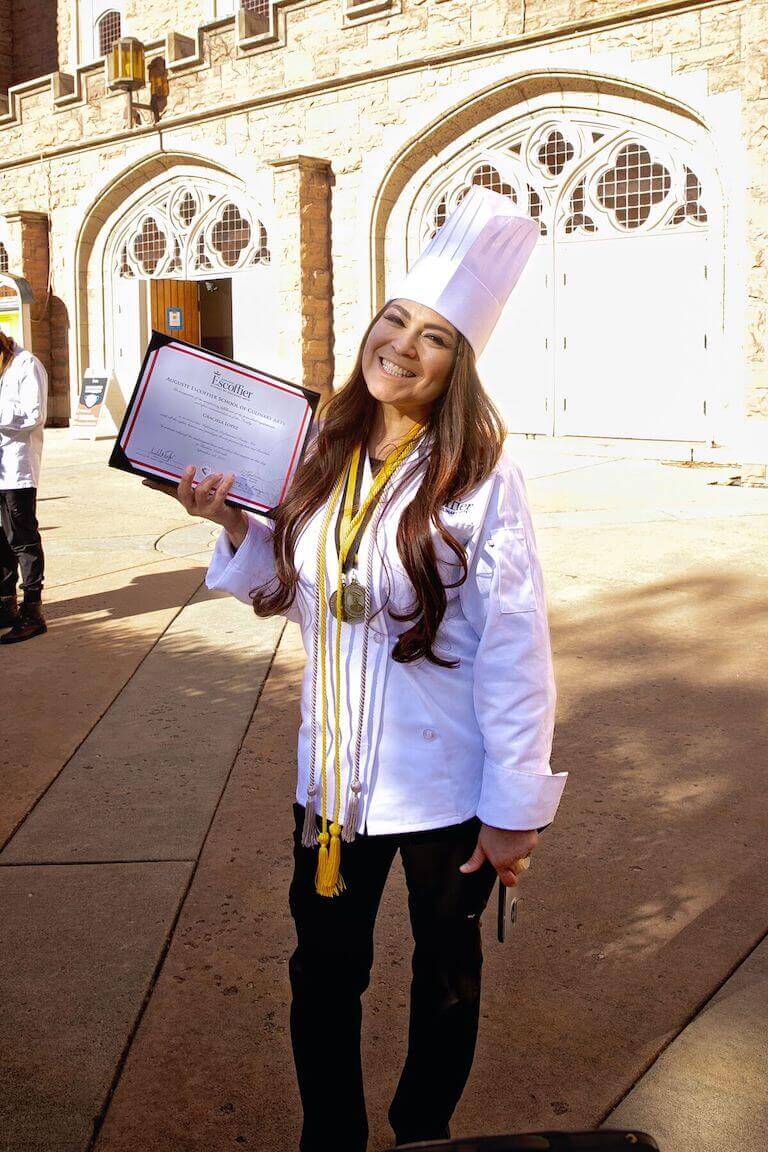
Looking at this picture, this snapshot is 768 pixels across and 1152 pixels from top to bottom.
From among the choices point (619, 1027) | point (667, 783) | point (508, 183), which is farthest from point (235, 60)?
point (619, 1027)

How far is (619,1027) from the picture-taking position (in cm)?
238

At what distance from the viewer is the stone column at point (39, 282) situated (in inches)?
755

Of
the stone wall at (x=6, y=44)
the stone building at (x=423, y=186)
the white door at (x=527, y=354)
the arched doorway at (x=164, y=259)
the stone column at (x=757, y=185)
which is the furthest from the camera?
the stone wall at (x=6, y=44)

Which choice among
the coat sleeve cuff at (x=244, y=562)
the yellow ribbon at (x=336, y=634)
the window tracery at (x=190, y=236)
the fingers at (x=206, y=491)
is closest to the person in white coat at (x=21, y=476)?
the coat sleeve cuff at (x=244, y=562)

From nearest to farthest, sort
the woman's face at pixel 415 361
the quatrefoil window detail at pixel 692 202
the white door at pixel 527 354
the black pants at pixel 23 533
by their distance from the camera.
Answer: the woman's face at pixel 415 361
the black pants at pixel 23 533
the quatrefoil window detail at pixel 692 202
the white door at pixel 527 354

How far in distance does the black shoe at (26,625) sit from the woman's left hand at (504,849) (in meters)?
4.41

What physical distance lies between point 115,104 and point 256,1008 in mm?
18121

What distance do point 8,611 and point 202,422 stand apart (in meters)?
4.50

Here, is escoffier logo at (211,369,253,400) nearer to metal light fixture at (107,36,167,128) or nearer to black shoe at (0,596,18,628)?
black shoe at (0,596,18,628)

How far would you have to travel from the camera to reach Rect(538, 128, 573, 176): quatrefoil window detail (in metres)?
13.6

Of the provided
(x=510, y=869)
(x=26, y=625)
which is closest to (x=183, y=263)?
(x=26, y=625)

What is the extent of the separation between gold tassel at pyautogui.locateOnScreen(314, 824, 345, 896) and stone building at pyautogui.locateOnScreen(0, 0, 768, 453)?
1038 cm

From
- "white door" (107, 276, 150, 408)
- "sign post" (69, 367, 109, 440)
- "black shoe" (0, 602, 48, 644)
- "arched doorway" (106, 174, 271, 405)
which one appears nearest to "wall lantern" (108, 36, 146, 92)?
"arched doorway" (106, 174, 271, 405)
